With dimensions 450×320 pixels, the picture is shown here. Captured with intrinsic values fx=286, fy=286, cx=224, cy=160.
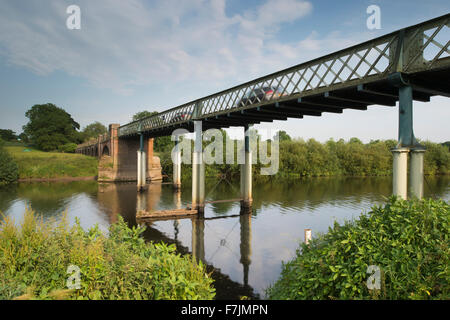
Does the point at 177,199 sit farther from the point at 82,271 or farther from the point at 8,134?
the point at 8,134

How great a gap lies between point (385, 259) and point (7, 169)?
49118 millimetres

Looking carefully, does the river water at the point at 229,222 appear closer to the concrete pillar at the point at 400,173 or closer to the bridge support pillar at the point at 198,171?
the bridge support pillar at the point at 198,171

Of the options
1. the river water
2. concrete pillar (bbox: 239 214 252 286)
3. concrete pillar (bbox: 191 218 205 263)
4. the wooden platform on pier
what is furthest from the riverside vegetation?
concrete pillar (bbox: 191 218 205 263)

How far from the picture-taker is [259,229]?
58.0 ft

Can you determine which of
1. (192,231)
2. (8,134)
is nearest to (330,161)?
(192,231)

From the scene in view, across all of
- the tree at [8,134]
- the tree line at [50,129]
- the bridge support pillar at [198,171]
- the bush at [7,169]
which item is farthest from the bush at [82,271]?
the tree at [8,134]

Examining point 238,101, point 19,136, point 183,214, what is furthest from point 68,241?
point 19,136

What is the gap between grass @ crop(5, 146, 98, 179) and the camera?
4600 cm

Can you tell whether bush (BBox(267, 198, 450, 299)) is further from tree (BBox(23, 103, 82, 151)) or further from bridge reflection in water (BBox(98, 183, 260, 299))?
tree (BBox(23, 103, 82, 151))

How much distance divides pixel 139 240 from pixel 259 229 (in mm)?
12487

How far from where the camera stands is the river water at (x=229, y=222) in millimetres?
11242

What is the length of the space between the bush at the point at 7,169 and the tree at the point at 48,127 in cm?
3486

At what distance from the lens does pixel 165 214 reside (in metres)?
19.6
